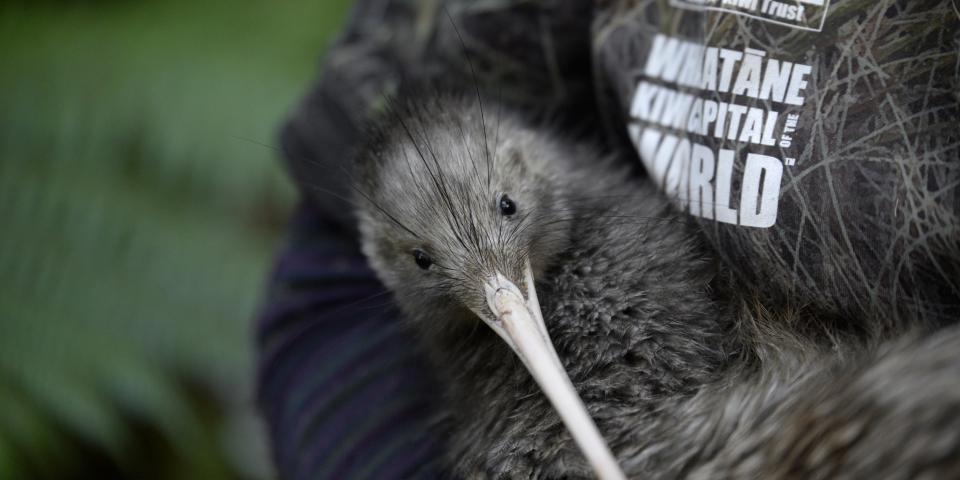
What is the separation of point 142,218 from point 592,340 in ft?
6.56

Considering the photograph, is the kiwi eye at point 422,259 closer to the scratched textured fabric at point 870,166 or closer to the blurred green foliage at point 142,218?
the scratched textured fabric at point 870,166

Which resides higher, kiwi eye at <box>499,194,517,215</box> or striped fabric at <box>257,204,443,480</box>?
kiwi eye at <box>499,194,517,215</box>

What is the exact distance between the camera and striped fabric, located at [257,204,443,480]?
1446 millimetres

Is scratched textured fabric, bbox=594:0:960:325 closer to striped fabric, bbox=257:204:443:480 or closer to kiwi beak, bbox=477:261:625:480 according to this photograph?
kiwi beak, bbox=477:261:625:480

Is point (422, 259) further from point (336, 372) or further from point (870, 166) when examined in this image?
point (870, 166)

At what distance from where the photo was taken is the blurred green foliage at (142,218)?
8.24ft

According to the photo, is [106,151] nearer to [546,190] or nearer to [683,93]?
[546,190]

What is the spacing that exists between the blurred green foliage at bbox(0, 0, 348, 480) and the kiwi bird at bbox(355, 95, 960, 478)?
4.36 ft

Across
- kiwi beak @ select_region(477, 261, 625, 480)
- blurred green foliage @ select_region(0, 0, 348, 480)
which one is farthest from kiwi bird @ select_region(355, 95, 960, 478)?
blurred green foliage @ select_region(0, 0, 348, 480)

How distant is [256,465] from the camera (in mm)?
2719

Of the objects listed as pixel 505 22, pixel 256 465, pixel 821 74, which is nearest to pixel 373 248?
pixel 505 22

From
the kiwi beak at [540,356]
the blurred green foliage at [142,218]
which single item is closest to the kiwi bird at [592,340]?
the kiwi beak at [540,356]

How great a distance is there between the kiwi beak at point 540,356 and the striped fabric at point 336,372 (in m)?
0.29

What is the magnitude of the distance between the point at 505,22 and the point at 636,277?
500 mm
